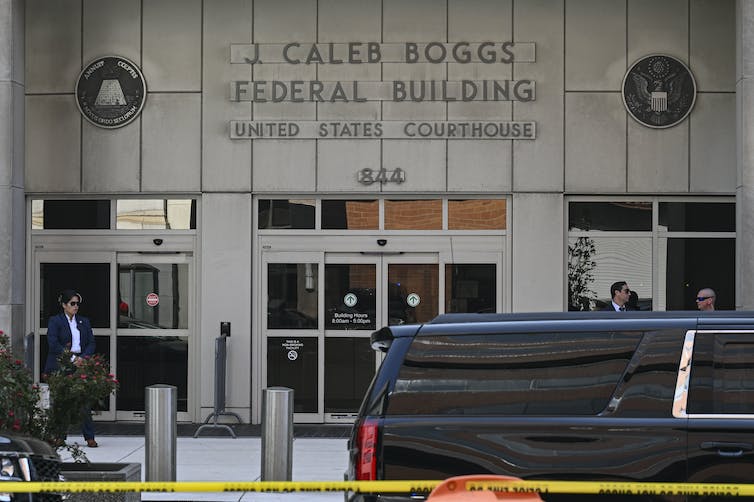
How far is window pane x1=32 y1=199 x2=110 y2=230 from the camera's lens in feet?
52.3

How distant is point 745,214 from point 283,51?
20.8 ft

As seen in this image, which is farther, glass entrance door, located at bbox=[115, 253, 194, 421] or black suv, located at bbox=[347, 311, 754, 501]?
glass entrance door, located at bbox=[115, 253, 194, 421]

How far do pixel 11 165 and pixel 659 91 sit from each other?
8489 mm

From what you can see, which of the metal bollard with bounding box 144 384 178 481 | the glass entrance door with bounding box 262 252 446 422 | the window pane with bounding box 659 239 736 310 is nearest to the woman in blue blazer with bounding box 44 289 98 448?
the glass entrance door with bounding box 262 252 446 422

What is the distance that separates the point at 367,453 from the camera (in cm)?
614

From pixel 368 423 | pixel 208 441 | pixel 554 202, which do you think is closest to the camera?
pixel 368 423

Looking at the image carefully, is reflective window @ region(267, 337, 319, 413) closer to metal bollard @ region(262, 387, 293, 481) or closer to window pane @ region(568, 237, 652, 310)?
window pane @ region(568, 237, 652, 310)

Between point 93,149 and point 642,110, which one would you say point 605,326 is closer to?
point 642,110

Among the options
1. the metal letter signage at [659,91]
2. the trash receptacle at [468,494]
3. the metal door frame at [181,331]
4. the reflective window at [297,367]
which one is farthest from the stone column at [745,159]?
the trash receptacle at [468,494]

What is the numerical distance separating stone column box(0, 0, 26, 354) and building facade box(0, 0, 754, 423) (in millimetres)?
622

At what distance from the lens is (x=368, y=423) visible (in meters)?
6.17

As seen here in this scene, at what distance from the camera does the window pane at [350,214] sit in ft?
51.4

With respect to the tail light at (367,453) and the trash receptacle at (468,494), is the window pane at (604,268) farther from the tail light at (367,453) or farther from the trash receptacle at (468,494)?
the trash receptacle at (468,494)

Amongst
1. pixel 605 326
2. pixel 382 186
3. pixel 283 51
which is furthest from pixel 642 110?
pixel 605 326
